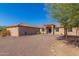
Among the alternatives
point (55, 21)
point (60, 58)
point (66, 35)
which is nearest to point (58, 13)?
point (55, 21)

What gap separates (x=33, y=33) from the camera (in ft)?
24.9

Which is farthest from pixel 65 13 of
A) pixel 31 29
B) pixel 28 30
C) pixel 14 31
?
pixel 14 31

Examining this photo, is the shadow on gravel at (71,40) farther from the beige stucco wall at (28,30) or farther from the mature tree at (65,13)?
the beige stucco wall at (28,30)

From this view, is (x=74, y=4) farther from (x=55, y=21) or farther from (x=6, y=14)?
(x=6, y=14)

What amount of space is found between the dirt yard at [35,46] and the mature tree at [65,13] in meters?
0.54

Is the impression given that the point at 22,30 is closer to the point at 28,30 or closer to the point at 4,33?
the point at 28,30

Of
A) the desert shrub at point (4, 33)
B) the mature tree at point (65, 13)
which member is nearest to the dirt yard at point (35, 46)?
the desert shrub at point (4, 33)

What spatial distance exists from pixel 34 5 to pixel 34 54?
4.61 feet

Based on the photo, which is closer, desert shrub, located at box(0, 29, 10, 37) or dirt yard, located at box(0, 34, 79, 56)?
dirt yard, located at box(0, 34, 79, 56)

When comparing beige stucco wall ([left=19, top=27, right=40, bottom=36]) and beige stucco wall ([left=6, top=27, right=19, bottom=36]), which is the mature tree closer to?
beige stucco wall ([left=19, top=27, right=40, bottom=36])

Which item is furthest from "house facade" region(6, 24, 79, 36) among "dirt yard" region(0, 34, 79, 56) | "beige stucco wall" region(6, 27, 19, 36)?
"dirt yard" region(0, 34, 79, 56)

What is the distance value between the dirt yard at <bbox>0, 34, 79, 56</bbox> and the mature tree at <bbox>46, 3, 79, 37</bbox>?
54 cm

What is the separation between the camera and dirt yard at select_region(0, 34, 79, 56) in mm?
7020

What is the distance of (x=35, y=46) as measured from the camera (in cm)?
742
